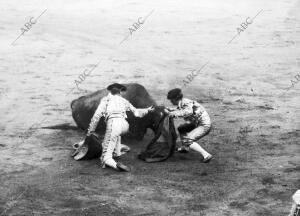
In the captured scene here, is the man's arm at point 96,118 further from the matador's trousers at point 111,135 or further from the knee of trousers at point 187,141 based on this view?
the knee of trousers at point 187,141

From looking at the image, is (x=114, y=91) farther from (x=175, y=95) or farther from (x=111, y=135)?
(x=175, y=95)

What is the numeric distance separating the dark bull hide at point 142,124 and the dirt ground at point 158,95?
214 mm

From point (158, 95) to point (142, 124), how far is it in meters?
3.20

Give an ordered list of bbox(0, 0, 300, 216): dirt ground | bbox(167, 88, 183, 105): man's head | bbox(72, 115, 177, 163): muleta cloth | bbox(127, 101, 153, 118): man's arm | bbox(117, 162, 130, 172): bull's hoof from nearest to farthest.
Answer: bbox(0, 0, 300, 216): dirt ground, bbox(117, 162, 130, 172): bull's hoof, bbox(167, 88, 183, 105): man's head, bbox(72, 115, 177, 163): muleta cloth, bbox(127, 101, 153, 118): man's arm

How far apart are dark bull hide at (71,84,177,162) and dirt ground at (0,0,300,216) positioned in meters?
0.21

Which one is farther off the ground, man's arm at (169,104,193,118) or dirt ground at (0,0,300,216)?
man's arm at (169,104,193,118)

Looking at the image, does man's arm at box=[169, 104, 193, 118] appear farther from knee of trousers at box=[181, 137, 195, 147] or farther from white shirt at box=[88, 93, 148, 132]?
white shirt at box=[88, 93, 148, 132]

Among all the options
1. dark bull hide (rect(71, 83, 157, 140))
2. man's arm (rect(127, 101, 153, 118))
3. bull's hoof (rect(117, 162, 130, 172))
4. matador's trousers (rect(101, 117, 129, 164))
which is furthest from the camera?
dark bull hide (rect(71, 83, 157, 140))

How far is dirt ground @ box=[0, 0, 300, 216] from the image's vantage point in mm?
8281

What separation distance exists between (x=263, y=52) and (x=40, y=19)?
Answer: 26.5 feet

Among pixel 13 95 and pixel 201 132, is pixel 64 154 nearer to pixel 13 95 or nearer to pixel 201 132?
pixel 201 132

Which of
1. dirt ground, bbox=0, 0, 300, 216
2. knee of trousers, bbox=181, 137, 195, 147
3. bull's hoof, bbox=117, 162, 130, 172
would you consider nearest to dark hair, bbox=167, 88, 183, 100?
knee of trousers, bbox=181, 137, 195, 147

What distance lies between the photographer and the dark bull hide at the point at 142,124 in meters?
9.72

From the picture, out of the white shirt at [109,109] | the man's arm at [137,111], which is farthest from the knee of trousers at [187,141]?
the white shirt at [109,109]
